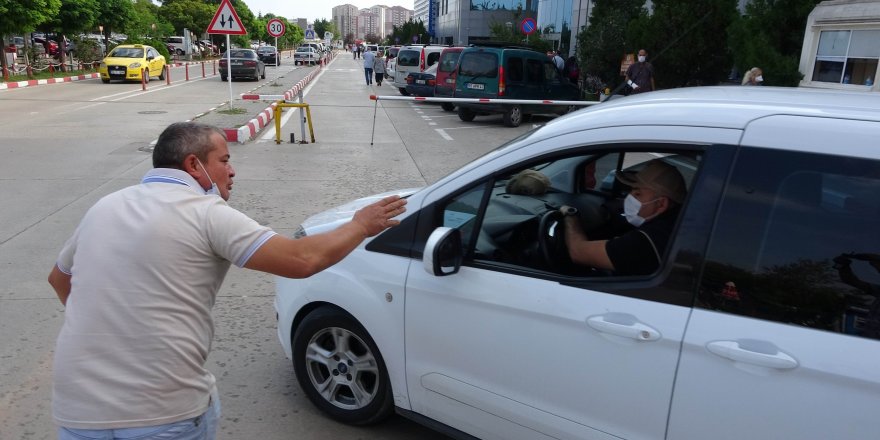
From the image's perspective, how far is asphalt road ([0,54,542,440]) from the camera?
3467 mm

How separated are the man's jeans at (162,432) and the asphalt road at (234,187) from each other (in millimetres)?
1287

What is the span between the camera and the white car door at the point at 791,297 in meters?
1.83

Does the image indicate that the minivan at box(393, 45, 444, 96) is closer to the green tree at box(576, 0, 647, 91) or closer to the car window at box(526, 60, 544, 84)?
the green tree at box(576, 0, 647, 91)

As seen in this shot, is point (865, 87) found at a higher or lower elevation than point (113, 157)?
higher

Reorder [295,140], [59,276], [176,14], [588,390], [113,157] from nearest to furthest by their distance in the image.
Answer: [59,276], [588,390], [113,157], [295,140], [176,14]

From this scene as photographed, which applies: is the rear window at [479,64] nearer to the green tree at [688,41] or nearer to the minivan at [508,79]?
the minivan at [508,79]

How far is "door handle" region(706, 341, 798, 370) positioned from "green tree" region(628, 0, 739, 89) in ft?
53.6

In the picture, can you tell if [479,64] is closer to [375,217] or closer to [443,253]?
[443,253]

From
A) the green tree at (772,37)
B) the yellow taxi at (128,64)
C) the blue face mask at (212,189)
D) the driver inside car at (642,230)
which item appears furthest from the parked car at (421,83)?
the blue face mask at (212,189)

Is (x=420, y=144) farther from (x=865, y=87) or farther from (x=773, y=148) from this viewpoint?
(x=773, y=148)

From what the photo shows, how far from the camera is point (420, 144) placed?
42.7ft

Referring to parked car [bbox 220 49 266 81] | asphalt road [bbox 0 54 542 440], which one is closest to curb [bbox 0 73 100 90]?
asphalt road [bbox 0 54 542 440]

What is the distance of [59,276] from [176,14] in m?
63.1

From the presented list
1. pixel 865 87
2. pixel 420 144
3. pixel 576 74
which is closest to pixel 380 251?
pixel 420 144
